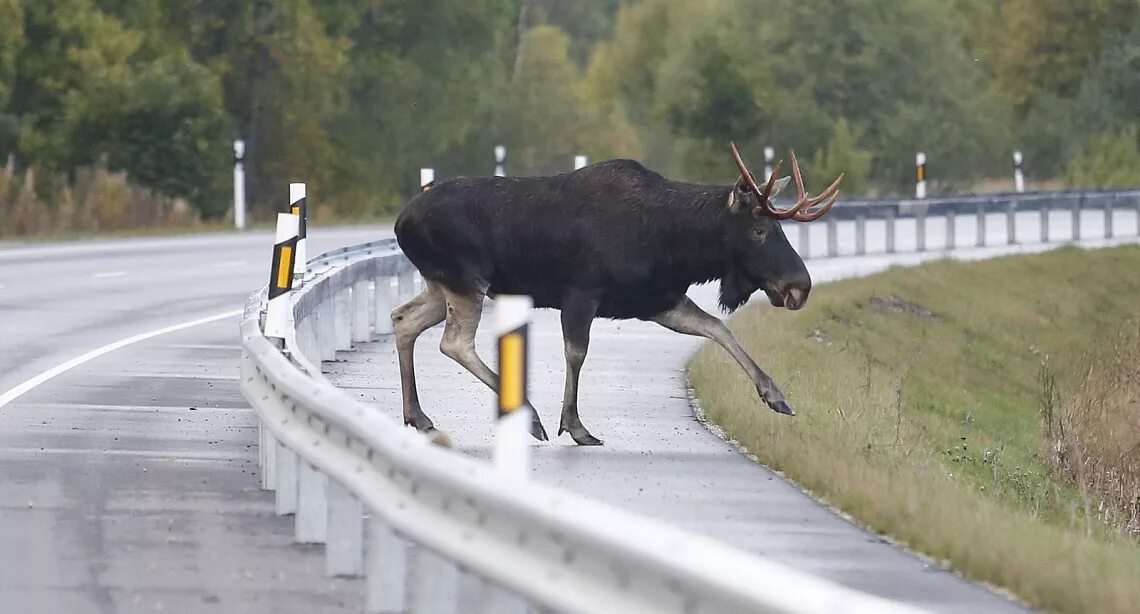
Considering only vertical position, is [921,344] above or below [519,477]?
below

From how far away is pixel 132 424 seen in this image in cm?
1459

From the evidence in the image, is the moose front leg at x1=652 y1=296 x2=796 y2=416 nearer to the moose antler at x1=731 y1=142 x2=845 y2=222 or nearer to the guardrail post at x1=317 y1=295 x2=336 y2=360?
the moose antler at x1=731 y1=142 x2=845 y2=222

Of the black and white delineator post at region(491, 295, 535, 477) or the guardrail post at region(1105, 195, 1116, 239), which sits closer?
the black and white delineator post at region(491, 295, 535, 477)

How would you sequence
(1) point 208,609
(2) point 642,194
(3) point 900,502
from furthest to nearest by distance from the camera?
(2) point 642,194 → (3) point 900,502 → (1) point 208,609

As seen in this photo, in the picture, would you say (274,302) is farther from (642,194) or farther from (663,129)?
(663,129)

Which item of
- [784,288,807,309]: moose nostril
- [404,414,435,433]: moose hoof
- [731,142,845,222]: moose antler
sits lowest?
[404,414,435,433]: moose hoof

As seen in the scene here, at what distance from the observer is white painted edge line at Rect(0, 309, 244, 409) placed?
16203 millimetres

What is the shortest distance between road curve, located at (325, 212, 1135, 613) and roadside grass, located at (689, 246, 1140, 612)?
0.58 feet

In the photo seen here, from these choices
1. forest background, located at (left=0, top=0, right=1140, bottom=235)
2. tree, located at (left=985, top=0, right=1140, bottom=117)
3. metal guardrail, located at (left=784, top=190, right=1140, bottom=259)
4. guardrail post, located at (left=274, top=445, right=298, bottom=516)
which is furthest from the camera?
tree, located at (left=985, top=0, right=1140, bottom=117)

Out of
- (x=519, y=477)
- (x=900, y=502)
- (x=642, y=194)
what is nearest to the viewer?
(x=519, y=477)

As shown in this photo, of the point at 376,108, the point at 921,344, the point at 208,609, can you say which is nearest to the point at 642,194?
the point at 208,609

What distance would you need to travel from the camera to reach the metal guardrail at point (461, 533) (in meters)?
5.59

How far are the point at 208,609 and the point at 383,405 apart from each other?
6.71m

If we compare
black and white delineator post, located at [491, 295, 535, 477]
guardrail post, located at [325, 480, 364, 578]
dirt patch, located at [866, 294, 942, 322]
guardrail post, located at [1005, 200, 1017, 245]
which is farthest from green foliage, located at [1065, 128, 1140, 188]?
black and white delineator post, located at [491, 295, 535, 477]
